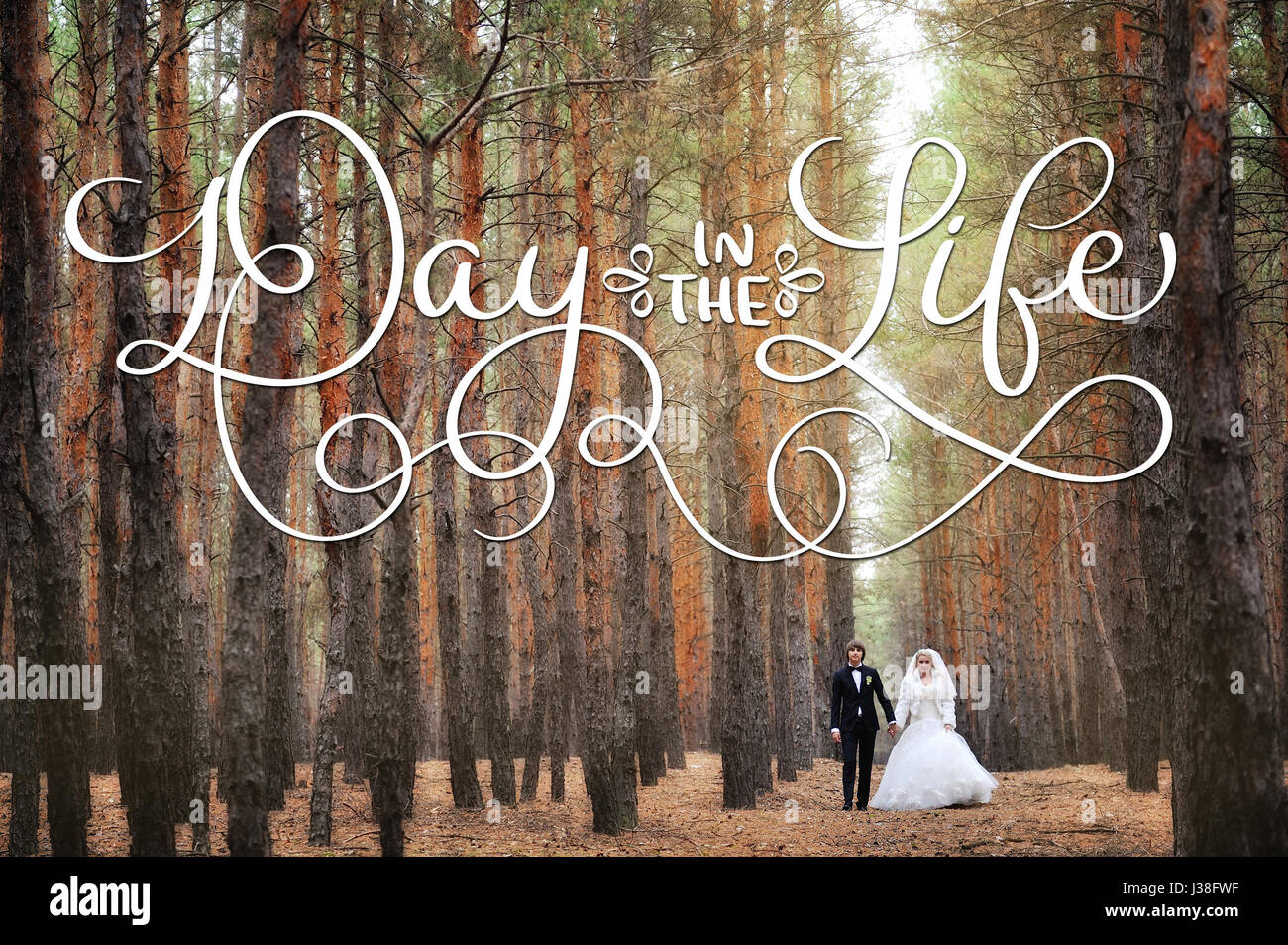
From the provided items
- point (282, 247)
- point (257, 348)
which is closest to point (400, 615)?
point (257, 348)

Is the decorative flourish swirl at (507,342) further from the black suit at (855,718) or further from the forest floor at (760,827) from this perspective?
the black suit at (855,718)

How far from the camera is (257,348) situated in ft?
23.4

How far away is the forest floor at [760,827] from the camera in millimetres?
9766

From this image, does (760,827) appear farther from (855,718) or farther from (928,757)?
(928,757)

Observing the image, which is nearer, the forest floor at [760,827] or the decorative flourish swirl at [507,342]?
the decorative flourish swirl at [507,342]

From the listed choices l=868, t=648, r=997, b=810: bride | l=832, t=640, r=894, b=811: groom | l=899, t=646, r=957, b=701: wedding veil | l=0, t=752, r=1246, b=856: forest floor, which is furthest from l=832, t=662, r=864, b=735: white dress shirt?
l=0, t=752, r=1246, b=856: forest floor

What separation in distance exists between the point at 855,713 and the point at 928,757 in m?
1.25

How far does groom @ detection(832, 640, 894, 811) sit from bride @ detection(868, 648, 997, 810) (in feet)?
1.36

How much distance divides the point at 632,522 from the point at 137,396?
16.1ft

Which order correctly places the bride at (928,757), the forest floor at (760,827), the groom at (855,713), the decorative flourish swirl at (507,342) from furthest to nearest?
the bride at (928,757) < the groom at (855,713) < the forest floor at (760,827) < the decorative flourish swirl at (507,342)

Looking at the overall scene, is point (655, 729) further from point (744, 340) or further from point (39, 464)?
point (39, 464)

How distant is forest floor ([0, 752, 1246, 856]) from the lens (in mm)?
9766

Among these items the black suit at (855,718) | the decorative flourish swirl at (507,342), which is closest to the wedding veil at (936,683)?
the black suit at (855,718)

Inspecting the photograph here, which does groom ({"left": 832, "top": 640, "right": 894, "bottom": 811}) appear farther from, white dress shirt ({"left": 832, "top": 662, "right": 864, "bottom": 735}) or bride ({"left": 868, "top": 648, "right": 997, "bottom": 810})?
bride ({"left": 868, "top": 648, "right": 997, "bottom": 810})
